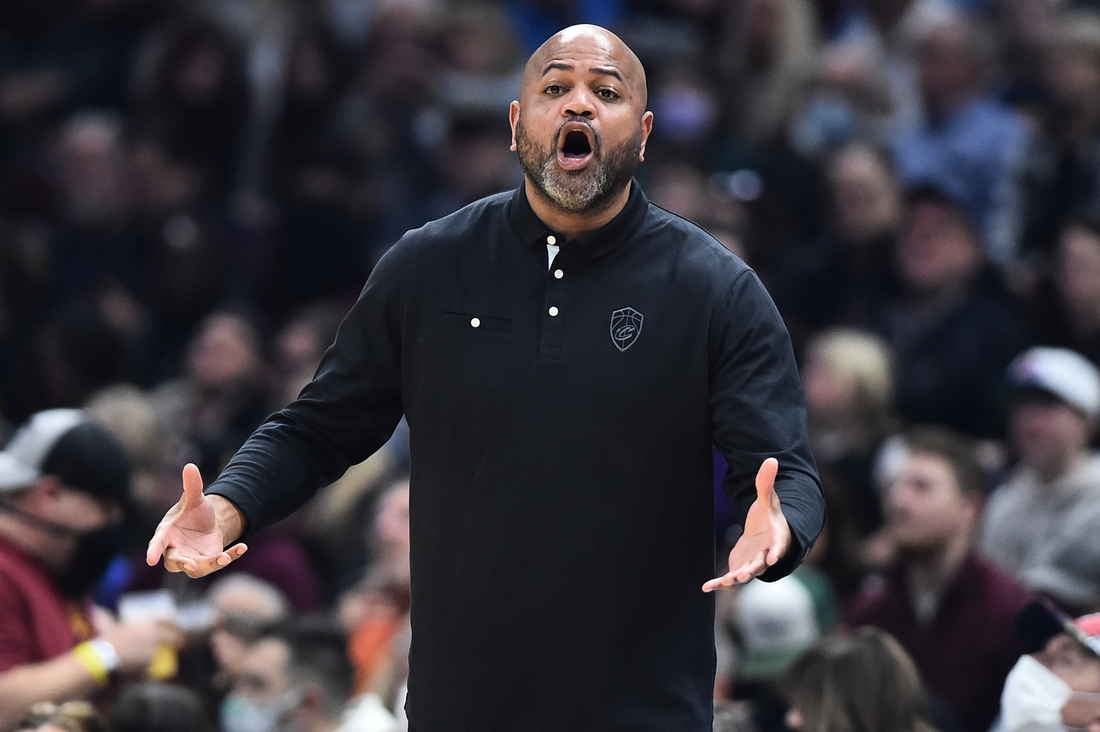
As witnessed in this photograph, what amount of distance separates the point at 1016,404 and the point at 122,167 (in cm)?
553

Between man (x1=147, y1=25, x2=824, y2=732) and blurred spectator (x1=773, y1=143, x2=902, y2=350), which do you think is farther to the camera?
blurred spectator (x1=773, y1=143, x2=902, y2=350)

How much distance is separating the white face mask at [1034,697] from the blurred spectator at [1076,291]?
2749 mm

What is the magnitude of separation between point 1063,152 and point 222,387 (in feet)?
13.6

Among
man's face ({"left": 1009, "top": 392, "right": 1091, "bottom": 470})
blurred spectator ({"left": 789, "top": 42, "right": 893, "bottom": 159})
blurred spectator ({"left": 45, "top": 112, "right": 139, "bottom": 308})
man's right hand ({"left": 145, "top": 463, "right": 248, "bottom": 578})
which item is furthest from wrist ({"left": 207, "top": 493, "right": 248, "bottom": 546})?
blurred spectator ({"left": 45, "top": 112, "right": 139, "bottom": 308})

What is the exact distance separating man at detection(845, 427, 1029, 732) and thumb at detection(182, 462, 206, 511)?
3143 millimetres

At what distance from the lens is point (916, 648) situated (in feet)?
18.5

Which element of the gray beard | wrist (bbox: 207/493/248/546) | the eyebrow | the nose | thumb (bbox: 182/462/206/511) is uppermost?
the eyebrow

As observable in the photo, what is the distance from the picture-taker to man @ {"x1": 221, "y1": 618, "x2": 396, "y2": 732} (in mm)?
5207

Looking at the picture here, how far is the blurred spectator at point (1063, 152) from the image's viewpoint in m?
7.60

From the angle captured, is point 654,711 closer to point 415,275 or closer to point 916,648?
point 415,275

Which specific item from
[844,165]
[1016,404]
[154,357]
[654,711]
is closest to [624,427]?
[654,711]

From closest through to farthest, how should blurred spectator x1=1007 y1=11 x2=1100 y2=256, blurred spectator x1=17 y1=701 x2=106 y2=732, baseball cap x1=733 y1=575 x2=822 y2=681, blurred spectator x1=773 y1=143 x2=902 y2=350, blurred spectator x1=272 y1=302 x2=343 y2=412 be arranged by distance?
1. blurred spectator x1=17 y1=701 x2=106 y2=732
2. baseball cap x1=733 y1=575 x2=822 y2=681
3. blurred spectator x1=1007 y1=11 x2=1100 y2=256
4. blurred spectator x1=773 y1=143 x2=902 y2=350
5. blurred spectator x1=272 y1=302 x2=343 y2=412

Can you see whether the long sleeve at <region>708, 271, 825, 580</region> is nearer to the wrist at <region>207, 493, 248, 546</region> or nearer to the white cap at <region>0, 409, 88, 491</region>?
the wrist at <region>207, 493, 248, 546</region>

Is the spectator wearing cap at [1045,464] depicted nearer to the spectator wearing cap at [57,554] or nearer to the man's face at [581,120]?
the spectator wearing cap at [57,554]
